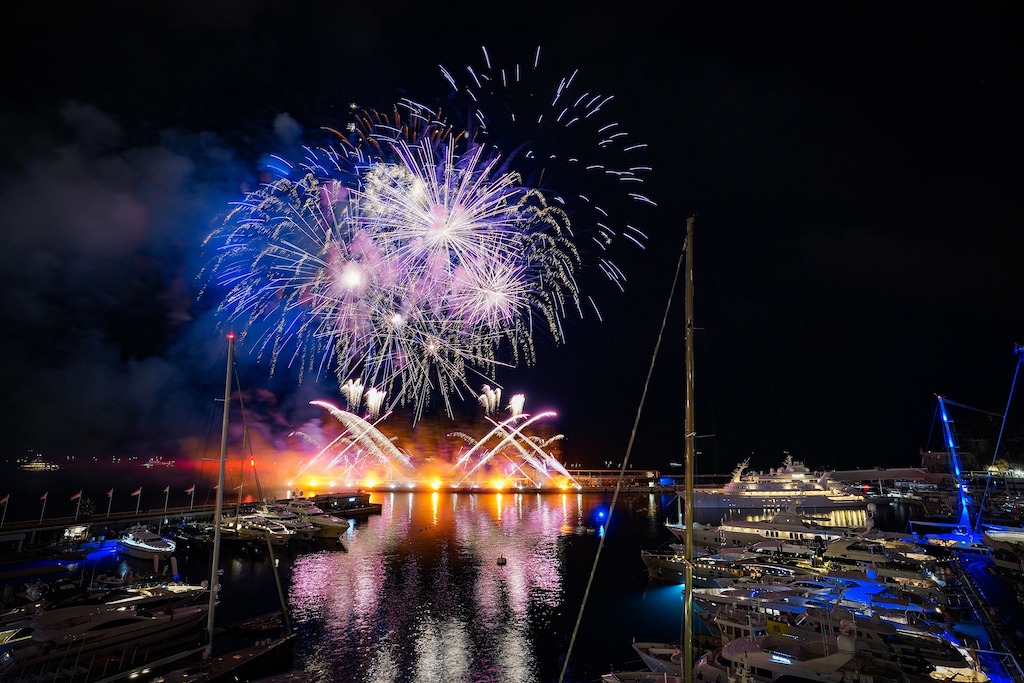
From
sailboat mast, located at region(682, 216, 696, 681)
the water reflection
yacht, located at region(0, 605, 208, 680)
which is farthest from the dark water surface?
yacht, located at region(0, 605, 208, 680)

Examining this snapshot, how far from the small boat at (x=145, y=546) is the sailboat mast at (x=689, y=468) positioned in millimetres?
49911

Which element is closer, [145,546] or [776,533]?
[776,533]

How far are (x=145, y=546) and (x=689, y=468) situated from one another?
53575 mm

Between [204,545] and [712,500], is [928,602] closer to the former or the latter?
[712,500]

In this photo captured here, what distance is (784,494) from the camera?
68188 millimetres

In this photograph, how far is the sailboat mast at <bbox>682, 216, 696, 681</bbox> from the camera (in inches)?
381

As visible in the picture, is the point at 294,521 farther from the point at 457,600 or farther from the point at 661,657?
the point at 661,657

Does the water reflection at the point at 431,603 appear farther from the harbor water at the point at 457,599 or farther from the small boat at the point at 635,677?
the small boat at the point at 635,677

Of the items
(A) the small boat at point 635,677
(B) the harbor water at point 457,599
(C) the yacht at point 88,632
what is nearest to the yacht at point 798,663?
(A) the small boat at point 635,677

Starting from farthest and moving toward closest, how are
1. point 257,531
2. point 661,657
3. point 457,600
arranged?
point 257,531 → point 457,600 → point 661,657

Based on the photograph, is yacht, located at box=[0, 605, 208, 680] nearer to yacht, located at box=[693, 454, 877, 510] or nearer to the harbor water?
the harbor water

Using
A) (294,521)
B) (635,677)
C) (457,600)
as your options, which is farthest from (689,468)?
(294,521)

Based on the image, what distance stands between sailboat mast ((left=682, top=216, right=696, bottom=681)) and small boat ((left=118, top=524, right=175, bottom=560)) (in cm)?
4991

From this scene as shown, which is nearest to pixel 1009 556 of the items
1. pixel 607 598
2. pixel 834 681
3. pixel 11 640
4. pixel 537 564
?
pixel 607 598
